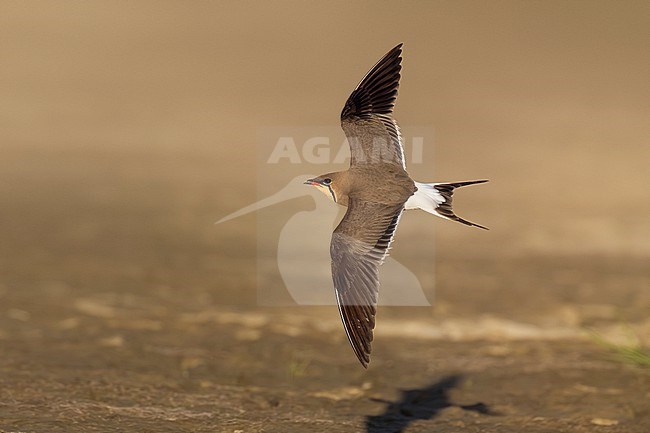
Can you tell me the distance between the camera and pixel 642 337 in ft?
23.7

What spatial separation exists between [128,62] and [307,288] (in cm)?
971

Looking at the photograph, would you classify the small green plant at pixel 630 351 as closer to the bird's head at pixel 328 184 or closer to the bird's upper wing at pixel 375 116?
the bird's upper wing at pixel 375 116

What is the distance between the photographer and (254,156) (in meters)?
13.1

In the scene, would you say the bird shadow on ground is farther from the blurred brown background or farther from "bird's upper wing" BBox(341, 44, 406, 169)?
"bird's upper wing" BBox(341, 44, 406, 169)

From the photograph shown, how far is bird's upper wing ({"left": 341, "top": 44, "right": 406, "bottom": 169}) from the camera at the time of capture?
13.4 ft

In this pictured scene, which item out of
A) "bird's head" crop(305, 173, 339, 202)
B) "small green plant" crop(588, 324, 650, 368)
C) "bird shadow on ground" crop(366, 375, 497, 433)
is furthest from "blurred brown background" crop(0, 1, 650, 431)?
"bird's head" crop(305, 173, 339, 202)

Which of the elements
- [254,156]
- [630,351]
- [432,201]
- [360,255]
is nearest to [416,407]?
[630,351]

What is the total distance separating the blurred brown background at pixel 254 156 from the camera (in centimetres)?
770

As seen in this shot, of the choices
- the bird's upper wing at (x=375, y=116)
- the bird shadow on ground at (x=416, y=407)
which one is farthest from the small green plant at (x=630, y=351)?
the bird's upper wing at (x=375, y=116)

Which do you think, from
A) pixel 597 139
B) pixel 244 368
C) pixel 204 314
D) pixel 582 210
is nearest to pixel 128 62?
pixel 597 139

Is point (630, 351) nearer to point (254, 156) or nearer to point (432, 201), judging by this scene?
point (432, 201)

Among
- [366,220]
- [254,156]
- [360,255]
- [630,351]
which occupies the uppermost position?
[254,156]

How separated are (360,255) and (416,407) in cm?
221

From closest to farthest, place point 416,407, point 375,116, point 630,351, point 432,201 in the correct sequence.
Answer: point 432,201
point 375,116
point 416,407
point 630,351
